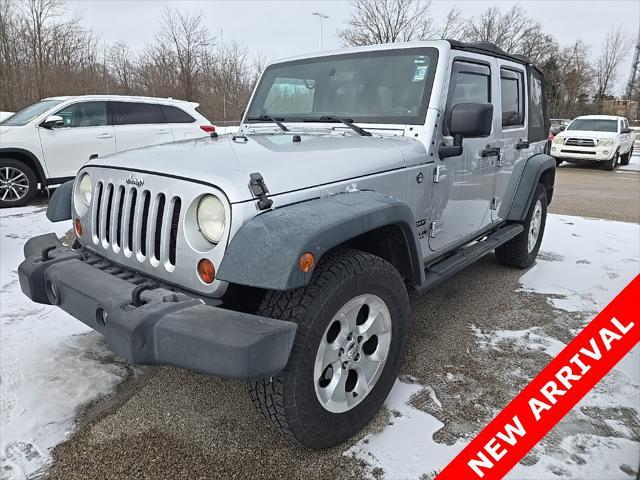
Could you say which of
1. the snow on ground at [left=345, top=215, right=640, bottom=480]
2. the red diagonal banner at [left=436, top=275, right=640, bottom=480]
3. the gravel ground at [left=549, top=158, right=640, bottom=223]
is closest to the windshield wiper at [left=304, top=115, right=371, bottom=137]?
the snow on ground at [left=345, top=215, right=640, bottom=480]

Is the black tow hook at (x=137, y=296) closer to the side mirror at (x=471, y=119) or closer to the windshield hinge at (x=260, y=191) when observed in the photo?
the windshield hinge at (x=260, y=191)

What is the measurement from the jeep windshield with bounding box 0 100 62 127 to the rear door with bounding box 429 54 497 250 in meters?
7.03

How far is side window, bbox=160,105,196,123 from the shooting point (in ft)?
28.6

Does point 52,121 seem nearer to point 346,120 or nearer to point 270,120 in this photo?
point 270,120

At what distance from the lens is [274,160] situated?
2232 millimetres

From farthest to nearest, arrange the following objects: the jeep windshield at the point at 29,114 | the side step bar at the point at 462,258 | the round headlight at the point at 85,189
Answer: the jeep windshield at the point at 29,114
the side step bar at the point at 462,258
the round headlight at the point at 85,189

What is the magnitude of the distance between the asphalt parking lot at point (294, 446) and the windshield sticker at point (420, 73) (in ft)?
5.65

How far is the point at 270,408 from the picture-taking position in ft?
6.48

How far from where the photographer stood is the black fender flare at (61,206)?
2.87 meters

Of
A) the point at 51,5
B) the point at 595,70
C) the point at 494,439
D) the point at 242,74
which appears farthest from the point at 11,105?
the point at 595,70

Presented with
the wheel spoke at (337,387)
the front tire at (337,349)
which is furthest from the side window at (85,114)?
the wheel spoke at (337,387)

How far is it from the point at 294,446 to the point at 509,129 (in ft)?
10.4

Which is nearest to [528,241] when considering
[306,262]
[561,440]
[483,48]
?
[483,48]

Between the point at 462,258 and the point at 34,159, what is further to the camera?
the point at 34,159
